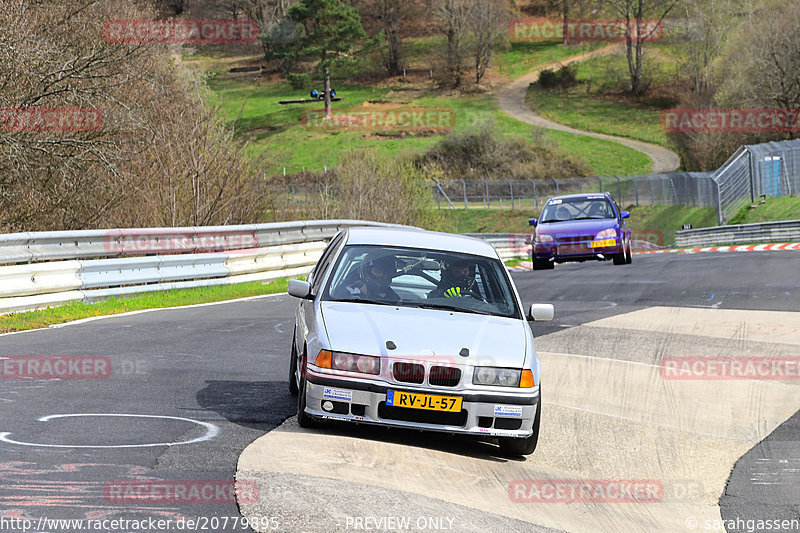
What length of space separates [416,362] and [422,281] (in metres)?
1.60

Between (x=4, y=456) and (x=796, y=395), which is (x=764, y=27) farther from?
(x=4, y=456)

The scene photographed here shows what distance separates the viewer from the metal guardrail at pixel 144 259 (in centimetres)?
1429

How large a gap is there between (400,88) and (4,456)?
105886mm

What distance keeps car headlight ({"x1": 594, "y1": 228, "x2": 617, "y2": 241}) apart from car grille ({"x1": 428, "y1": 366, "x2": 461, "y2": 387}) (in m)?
15.8

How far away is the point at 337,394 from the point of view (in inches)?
274

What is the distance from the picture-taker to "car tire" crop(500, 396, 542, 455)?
7.30m

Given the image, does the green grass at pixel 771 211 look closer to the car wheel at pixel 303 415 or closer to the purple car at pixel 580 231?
the purple car at pixel 580 231

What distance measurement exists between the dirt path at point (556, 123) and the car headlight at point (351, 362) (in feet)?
250

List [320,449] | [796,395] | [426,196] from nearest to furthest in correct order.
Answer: [320,449] < [796,395] < [426,196]

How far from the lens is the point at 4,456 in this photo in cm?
614

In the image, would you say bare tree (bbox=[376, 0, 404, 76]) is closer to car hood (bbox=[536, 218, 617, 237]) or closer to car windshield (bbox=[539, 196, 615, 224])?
car windshield (bbox=[539, 196, 615, 224])

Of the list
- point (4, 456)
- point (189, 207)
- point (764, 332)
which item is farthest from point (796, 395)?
point (189, 207)

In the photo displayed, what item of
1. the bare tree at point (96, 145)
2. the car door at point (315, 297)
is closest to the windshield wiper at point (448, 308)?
the car door at point (315, 297)

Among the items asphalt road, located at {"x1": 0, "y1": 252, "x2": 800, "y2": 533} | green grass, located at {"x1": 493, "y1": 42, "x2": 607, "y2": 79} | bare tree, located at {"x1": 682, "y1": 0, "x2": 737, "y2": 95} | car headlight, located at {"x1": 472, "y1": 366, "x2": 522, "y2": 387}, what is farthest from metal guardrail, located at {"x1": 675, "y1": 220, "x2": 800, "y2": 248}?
green grass, located at {"x1": 493, "y1": 42, "x2": 607, "y2": 79}
